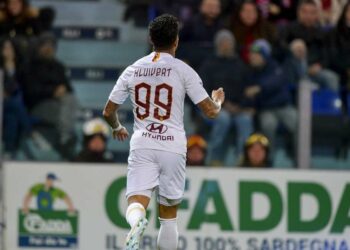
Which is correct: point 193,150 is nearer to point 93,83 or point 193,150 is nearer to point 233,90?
point 233,90

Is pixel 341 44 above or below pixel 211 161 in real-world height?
above

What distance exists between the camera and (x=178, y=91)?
970 centimetres

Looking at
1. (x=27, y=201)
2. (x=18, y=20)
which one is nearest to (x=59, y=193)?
(x=27, y=201)

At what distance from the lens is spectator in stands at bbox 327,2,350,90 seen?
48.2 ft

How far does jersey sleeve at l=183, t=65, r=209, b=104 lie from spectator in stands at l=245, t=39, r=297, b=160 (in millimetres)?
3361

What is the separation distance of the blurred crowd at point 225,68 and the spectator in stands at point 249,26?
0.5 inches

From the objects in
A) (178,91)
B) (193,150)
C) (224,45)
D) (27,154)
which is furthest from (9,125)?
(178,91)

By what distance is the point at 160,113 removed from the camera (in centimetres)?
973

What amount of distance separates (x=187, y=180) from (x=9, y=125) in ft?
6.14

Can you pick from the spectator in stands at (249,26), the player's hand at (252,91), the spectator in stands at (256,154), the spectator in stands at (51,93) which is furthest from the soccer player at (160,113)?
the spectator in stands at (249,26)

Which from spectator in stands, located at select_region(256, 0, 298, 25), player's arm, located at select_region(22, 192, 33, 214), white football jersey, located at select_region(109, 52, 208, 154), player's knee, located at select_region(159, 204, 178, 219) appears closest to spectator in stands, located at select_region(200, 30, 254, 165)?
spectator in stands, located at select_region(256, 0, 298, 25)

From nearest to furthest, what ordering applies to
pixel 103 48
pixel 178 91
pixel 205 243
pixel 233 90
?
pixel 178 91
pixel 205 243
pixel 233 90
pixel 103 48

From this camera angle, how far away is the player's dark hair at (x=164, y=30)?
379 inches

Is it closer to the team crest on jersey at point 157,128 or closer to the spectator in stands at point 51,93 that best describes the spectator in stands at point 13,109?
the spectator in stands at point 51,93
